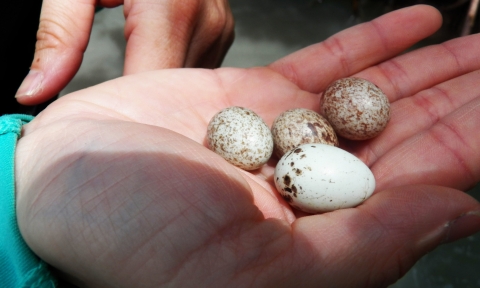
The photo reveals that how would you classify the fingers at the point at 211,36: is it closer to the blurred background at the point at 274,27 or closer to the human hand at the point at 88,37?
the human hand at the point at 88,37

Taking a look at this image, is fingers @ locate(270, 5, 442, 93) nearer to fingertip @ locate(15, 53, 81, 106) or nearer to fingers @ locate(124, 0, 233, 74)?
fingers @ locate(124, 0, 233, 74)

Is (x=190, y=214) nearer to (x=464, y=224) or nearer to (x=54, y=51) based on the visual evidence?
(x=464, y=224)

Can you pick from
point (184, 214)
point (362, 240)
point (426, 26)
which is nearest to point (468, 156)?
point (362, 240)

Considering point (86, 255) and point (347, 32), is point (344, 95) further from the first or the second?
point (86, 255)

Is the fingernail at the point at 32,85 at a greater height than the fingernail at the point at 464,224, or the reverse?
the fingernail at the point at 32,85

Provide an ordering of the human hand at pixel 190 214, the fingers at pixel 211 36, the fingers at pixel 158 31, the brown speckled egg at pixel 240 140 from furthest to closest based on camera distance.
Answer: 1. the fingers at pixel 211 36
2. the fingers at pixel 158 31
3. the brown speckled egg at pixel 240 140
4. the human hand at pixel 190 214

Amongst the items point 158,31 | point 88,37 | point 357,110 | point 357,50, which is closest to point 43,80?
point 88,37

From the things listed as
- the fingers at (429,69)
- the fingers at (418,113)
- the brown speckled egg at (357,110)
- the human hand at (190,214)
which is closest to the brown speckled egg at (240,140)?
the human hand at (190,214)

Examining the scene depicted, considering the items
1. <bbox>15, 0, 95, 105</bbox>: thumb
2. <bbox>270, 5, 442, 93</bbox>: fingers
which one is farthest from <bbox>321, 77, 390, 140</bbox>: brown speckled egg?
<bbox>15, 0, 95, 105</bbox>: thumb
